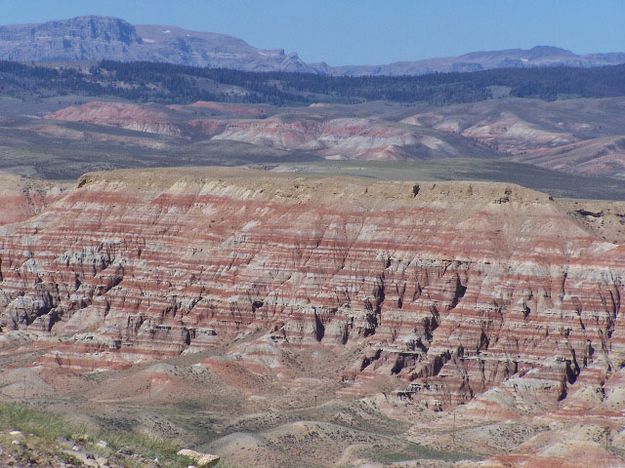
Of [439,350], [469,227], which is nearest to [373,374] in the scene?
[439,350]

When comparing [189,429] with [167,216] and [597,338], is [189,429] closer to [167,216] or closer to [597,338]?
[597,338]

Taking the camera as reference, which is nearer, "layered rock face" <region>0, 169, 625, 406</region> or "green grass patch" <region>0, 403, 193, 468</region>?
"green grass patch" <region>0, 403, 193, 468</region>

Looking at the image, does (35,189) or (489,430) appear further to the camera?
(35,189)

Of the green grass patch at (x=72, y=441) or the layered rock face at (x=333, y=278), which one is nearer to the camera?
the green grass patch at (x=72, y=441)

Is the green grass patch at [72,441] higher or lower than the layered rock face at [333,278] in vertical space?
higher

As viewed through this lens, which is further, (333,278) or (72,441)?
(333,278)

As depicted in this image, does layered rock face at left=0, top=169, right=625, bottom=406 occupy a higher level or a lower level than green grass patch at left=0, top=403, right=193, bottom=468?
lower

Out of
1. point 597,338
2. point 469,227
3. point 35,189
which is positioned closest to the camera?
point 597,338

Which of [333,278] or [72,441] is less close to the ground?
[72,441]
